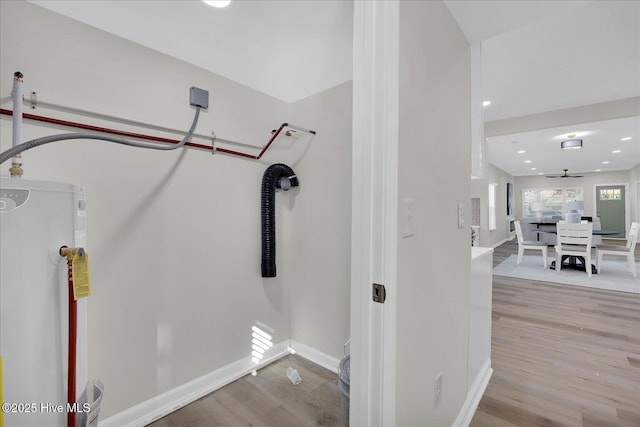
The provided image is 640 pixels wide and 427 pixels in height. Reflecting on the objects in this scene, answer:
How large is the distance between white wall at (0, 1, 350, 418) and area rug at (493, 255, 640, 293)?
4.57 m

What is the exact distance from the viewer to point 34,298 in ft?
2.83

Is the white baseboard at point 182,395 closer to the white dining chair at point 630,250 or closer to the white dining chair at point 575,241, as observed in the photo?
the white dining chair at point 575,241

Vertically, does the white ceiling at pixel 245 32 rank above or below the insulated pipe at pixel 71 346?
above

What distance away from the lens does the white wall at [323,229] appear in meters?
2.17

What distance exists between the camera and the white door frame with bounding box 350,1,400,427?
94 cm

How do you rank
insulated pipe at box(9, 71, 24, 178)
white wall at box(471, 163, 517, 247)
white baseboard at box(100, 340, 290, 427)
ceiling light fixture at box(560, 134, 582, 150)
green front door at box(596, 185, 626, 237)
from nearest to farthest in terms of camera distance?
insulated pipe at box(9, 71, 24, 178)
white baseboard at box(100, 340, 290, 427)
ceiling light fixture at box(560, 134, 582, 150)
white wall at box(471, 163, 517, 247)
green front door at box(596, 185, 626, 237)

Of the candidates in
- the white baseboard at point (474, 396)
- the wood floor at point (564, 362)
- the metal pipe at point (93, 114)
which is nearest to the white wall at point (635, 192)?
the wood floor at point (564, 362)

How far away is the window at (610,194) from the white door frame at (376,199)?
1448 centimetres

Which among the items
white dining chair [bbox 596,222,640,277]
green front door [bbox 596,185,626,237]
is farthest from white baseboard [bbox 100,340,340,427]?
green front door [bbox 596,185,626,237]

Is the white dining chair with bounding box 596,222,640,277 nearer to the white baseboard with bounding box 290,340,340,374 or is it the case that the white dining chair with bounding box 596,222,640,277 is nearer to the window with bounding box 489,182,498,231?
the window with bounding box 489,182,498,231

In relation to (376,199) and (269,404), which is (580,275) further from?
(376,199)

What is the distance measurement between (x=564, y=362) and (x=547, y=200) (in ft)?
40.0

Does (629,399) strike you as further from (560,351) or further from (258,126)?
(258,126)

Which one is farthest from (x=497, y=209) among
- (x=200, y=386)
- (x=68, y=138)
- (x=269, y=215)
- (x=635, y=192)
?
(x=68, y=138)
